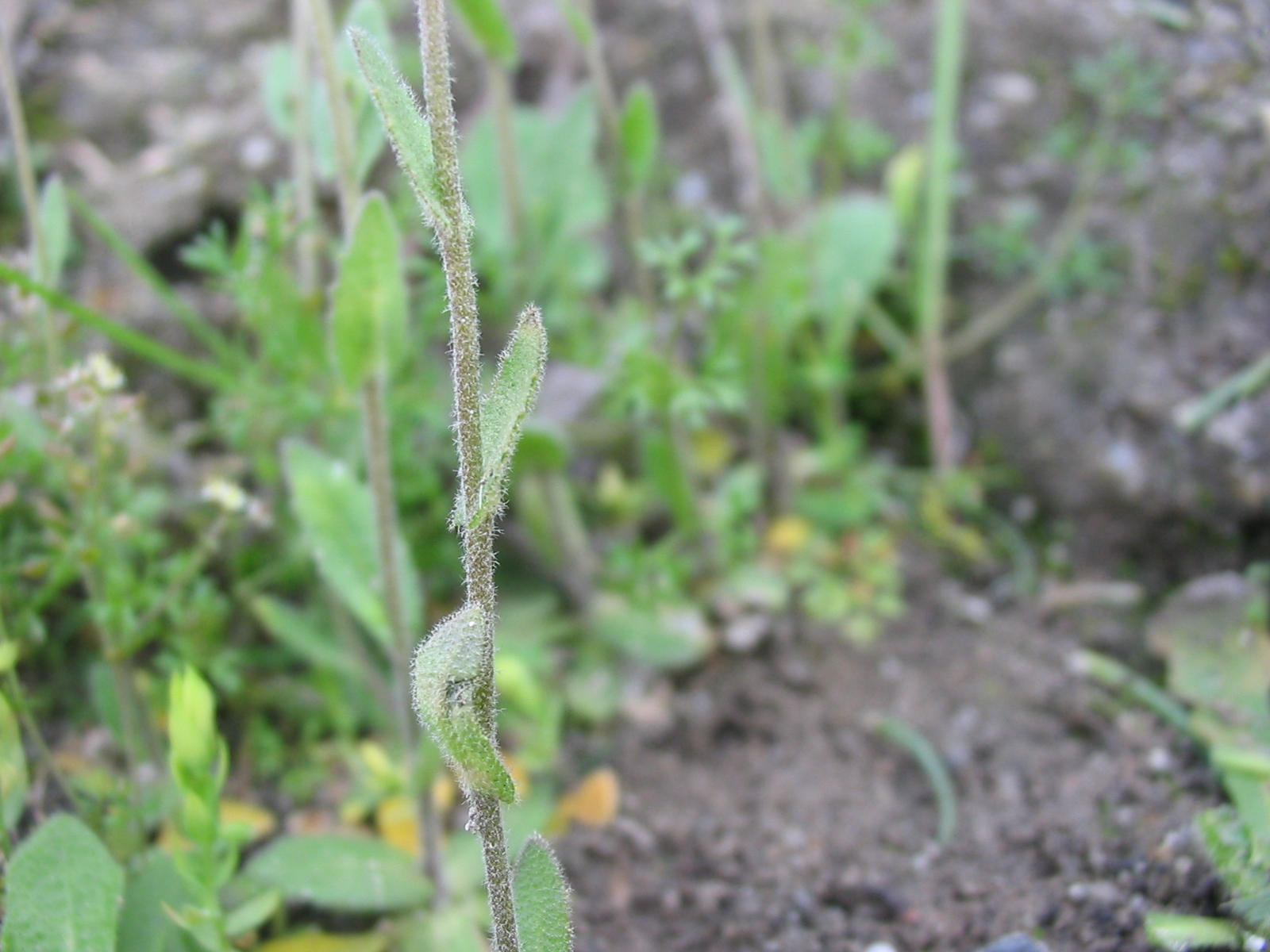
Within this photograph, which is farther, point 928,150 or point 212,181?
point 928,150

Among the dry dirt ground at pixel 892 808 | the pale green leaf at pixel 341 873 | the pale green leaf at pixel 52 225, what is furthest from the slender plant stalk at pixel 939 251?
the pale green leaf at pixel 52 225

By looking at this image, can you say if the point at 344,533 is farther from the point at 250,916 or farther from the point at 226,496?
the point at 250,916

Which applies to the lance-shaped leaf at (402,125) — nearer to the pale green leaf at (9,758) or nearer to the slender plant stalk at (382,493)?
the slender plant stalk at (382,493)

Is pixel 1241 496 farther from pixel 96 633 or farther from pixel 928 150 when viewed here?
pixel 96 633

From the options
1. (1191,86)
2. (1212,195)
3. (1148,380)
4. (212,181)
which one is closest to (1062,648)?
(1148,380)

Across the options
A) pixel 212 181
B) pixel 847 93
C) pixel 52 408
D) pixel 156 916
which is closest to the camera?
pixel 156 916

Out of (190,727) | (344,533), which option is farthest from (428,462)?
(190,727)

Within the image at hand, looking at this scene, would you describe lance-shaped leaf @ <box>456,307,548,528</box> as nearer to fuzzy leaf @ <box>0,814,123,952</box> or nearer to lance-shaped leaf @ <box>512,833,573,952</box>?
lance-shaped leaf @ <box>512,833,573,952</box>

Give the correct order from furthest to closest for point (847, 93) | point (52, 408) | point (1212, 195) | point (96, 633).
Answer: point (847, 93) → point (1212, 195) → point (96, 633) → point (52, 408)
